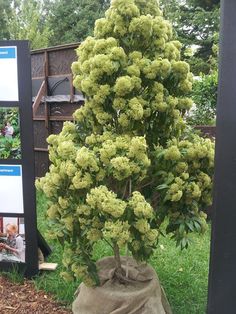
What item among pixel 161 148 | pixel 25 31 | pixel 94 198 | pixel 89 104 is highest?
pixel 25 31

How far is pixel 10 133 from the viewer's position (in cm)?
345

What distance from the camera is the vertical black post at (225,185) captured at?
2.00 m

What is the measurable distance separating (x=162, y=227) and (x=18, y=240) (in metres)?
1.34

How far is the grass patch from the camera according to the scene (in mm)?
3395

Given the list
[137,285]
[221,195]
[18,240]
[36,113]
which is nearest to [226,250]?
[221,195]

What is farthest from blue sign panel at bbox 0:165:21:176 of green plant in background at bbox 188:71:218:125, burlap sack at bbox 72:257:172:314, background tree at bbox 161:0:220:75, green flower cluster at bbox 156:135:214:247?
background tree at bbox 161:0:220:75

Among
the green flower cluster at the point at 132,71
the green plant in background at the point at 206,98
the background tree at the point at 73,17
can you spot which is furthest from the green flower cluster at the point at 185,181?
the background tree at the point at 73,17

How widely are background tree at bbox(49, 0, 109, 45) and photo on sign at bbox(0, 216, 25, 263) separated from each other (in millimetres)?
26044

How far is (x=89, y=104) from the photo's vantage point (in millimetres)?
2627

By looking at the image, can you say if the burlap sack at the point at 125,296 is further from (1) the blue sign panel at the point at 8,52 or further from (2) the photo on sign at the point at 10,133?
(1) the blue sign panel at the point at 8,52

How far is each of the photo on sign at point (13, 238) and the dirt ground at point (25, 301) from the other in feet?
0.78

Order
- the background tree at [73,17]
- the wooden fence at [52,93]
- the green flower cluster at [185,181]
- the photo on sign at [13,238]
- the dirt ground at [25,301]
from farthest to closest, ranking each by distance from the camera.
Answer: 1. the background tree at [73,17]
2. the wooden fence at [52,93]
3. the photo on sign at [13,238]
4. the dirt ground at [25,301]
5. the green flower cluster at [185,181]

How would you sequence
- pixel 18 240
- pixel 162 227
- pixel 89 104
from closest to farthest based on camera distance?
pixel 89 104
pixel 162 227
pixel 18 240

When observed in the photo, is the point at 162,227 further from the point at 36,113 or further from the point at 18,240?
the point at 36,113
